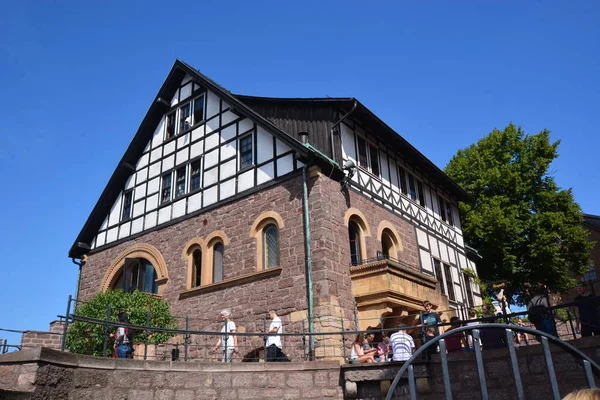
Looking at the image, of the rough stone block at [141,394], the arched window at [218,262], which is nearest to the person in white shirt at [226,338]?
the rough stone block at [141,394]

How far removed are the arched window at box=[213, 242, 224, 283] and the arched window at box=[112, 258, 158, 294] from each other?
320cm

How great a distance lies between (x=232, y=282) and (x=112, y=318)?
3579mm

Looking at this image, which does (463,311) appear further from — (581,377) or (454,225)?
(581,377)

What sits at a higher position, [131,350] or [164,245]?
[164,245]

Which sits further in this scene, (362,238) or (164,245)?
Answer: (164,245)

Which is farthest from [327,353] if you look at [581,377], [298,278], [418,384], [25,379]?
[25,379]

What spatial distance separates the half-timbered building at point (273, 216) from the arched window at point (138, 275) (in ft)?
0.17

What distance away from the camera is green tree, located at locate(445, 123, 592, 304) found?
84.4 ft

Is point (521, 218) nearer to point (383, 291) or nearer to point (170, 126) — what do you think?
point (383, 291)

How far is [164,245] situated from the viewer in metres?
18.8

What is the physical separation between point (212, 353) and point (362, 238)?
18.5ft

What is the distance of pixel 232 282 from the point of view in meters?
15.8

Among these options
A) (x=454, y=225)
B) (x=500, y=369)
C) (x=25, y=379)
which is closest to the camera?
A: (x=25, y=379)

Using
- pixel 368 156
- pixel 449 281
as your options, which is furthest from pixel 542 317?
pixel 449 281
